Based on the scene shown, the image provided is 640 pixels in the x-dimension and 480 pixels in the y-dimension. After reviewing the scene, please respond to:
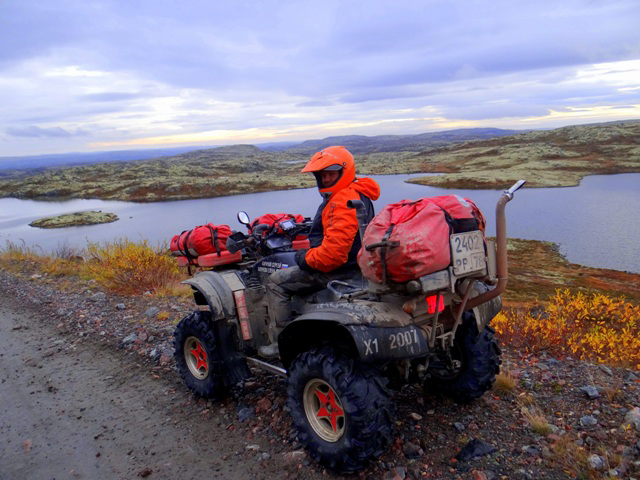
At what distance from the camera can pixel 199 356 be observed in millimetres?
4664

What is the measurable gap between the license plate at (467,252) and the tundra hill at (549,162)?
102ft

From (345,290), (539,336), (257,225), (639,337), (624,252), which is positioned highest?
(257,225)

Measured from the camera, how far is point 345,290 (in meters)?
3.50

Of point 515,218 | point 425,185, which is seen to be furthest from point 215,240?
point 425,185

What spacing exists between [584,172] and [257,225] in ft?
142

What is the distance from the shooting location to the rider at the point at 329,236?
11.1ft

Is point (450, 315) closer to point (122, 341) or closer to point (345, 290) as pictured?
point (345, 290)

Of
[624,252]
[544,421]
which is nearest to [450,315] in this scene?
[544,421]

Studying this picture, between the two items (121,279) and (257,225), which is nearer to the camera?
(257,225)

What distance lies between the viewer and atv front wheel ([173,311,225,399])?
432 cm

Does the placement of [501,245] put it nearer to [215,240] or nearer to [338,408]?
[338,408]

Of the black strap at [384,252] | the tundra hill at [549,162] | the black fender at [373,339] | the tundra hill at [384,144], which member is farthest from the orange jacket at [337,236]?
the tundra hill at [384,144]

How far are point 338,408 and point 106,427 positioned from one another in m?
2.28

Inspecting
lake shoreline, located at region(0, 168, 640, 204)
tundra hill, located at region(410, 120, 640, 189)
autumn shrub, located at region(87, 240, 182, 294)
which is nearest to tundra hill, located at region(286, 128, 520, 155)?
tundra hill, located at region(410, 120, 640, 189)
